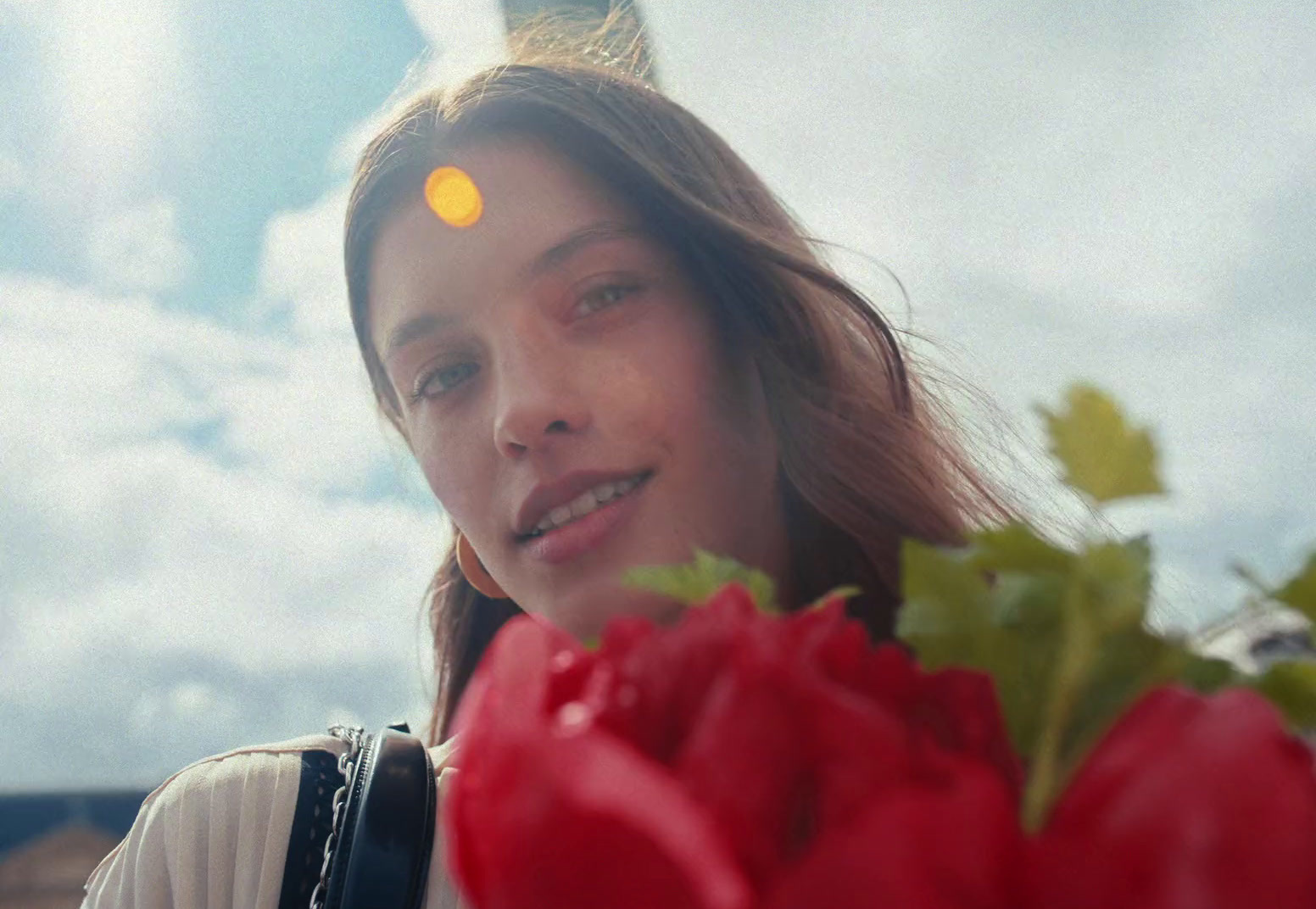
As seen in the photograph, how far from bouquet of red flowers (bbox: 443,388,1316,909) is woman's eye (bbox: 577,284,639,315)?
1.38 meters

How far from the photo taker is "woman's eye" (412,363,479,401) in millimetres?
1997

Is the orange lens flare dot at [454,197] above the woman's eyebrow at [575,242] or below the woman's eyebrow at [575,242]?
above

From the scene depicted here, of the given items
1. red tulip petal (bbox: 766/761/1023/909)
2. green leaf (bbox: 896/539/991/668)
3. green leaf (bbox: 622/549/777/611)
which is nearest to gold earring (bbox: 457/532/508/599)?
green leaf (bbox: 622/549/777/611)

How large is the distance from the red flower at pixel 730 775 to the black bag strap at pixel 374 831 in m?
1.22

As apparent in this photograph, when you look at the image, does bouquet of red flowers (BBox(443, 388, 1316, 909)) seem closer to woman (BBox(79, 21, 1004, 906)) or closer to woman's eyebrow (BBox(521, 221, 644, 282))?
woman (BBox(79, 21, 1004, 906))

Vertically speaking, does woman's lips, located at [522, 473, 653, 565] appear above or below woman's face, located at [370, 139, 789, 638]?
below

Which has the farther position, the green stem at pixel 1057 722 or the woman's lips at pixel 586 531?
the woman's lips at pixel 586 531

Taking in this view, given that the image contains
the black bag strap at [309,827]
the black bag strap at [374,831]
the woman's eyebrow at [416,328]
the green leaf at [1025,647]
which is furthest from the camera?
the woman's eyebrow at [416,328]

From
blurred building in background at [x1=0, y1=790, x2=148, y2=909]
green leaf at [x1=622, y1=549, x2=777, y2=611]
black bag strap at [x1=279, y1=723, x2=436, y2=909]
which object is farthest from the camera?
blurred building in background at [x1=0, y1=790, x2=148, y2=909]

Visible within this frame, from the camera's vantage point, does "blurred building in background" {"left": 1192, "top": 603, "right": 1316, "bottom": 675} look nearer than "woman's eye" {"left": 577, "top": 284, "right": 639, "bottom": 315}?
Yes

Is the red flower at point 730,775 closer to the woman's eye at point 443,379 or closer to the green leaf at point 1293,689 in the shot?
the green leaf at point 1293,689

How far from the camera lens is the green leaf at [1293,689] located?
532 mm

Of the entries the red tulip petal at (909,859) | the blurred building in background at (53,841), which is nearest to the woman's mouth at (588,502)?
the red tulip petal at (909,859)

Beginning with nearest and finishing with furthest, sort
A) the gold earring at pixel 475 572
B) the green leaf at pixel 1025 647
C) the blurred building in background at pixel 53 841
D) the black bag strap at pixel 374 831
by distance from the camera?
the green leaf at pixel 1025 647 → the black bag strap at pixel 374 831 → the gold earring at pixel 475 572 → the blurred building in background at pixel 53 841
